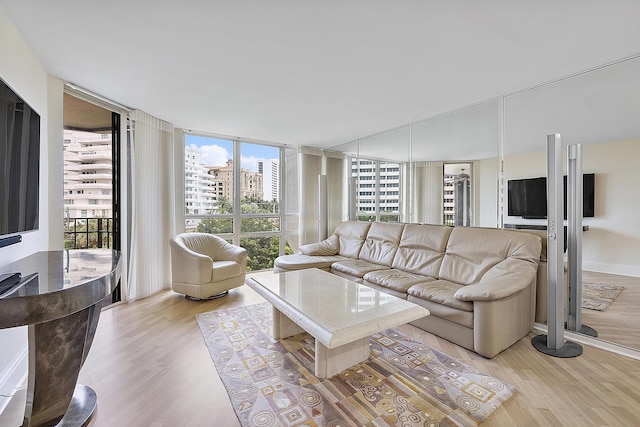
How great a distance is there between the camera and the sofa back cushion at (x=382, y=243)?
3.78 meters

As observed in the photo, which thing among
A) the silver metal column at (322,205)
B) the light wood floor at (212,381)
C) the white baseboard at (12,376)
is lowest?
the light wood floor at (212,381)

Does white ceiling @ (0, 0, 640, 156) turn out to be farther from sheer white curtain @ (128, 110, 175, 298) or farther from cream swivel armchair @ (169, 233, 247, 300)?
cream swivel armchair @ (169, 233, 247, 300)

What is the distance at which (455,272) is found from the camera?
295 centimetres

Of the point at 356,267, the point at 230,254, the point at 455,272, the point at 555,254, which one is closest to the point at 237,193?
the point at 230,254

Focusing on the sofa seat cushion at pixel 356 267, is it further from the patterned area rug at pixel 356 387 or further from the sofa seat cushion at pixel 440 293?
the patterned area rug at pixel 356 387

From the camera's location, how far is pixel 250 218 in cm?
502

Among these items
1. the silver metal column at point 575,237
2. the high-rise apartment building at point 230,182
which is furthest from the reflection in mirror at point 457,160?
the high-rise apartment building at point 230,182

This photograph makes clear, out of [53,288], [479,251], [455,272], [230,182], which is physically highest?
[230,182]

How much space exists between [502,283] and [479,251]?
2.27 feet

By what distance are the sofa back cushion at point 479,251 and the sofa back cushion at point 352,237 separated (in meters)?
1.40

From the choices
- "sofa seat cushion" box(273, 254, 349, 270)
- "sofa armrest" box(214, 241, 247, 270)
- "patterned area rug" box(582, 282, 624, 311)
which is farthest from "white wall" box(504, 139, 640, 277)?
"sofa armrest" box(214, 241, 247, 270)

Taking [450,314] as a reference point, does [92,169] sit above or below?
above

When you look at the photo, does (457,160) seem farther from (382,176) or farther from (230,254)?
(230,254)

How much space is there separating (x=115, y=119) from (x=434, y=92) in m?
3.64
